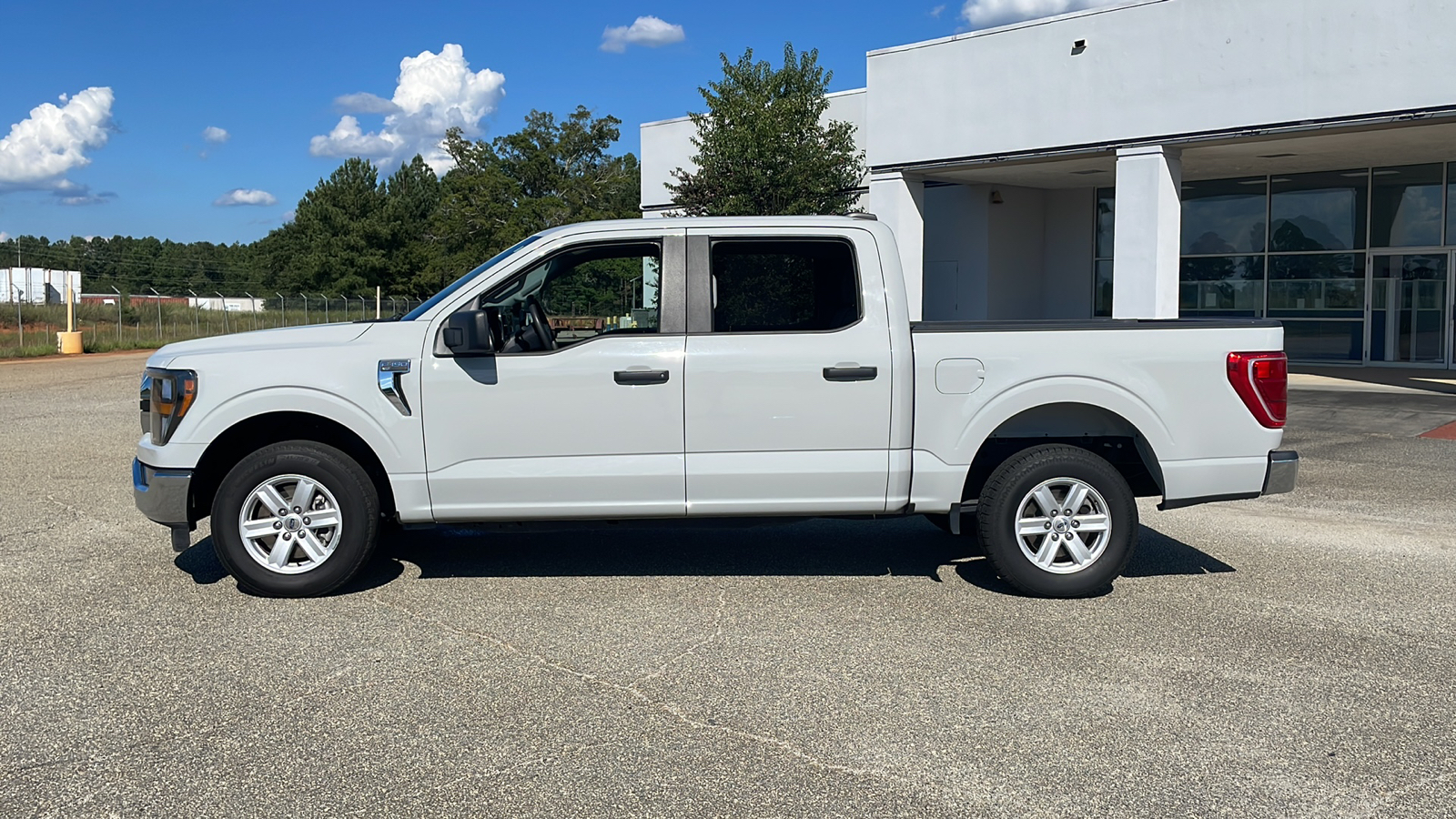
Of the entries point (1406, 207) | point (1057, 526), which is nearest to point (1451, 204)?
point (1406, 207)

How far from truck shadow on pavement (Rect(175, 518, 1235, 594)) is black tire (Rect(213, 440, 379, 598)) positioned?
0.26 m

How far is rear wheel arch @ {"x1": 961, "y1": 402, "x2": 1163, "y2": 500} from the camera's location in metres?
6.49

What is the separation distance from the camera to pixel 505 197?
66188 millimetres

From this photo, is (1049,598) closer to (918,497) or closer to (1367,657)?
(918,497)

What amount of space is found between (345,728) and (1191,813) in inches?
117

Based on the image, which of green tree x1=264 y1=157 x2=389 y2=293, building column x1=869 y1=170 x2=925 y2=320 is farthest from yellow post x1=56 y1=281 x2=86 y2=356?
green tree x1=264 y1=157 x2=389 y2=293

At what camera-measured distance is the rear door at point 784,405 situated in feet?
20.4

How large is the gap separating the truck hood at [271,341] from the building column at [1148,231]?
1509 cm

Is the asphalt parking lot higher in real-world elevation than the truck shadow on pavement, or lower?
lower

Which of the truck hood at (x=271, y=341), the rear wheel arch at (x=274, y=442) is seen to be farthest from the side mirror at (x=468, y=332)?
the rear wheel arch at (x=274, y=442)

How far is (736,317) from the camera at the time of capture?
637 cm

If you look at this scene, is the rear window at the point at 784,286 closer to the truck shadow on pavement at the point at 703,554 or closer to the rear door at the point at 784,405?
the rear door at the point at 784,405

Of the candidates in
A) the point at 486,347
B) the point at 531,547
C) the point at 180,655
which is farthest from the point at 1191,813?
the point at 531,547

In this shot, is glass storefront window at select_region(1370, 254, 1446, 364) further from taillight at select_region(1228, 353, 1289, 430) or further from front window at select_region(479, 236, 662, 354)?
front window at select_region(479, 236, 662, 354)
